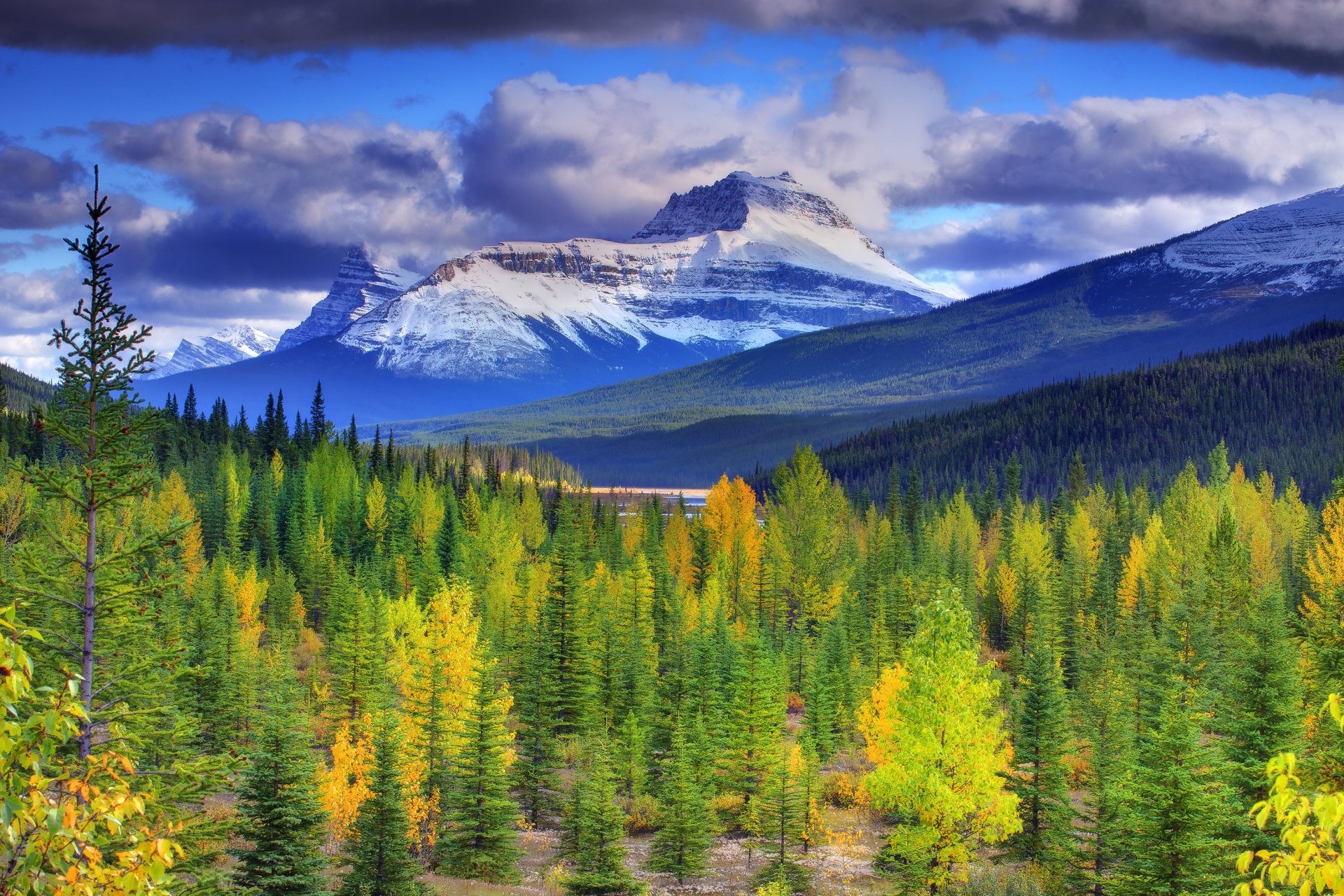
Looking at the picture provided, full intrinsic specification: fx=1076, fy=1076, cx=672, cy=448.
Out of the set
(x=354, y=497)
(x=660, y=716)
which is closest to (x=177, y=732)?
(x=660, y=716)

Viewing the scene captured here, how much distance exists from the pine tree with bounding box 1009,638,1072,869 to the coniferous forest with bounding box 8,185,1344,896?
0.17 meters

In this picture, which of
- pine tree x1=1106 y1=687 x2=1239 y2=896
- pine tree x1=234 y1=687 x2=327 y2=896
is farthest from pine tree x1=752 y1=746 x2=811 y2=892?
pine tree x1=234 y1=687 x2=327 y2=896

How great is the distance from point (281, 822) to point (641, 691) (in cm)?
3861

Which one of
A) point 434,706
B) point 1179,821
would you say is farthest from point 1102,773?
point 434,706

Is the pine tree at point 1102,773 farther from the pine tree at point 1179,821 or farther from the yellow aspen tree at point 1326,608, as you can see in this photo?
the yellow aspen tree at point 1326,608

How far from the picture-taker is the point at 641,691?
66.8 meters

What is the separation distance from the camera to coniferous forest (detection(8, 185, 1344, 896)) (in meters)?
20.2

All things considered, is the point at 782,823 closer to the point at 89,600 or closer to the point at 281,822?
the point at 281,822

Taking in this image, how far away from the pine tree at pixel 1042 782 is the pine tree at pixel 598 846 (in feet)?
54.0

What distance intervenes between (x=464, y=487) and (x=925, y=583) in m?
77.4

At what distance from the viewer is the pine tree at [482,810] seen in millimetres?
43375

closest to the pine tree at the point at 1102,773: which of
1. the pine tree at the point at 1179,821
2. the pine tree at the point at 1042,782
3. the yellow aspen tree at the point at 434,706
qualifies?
the pine tree at the point at 1042,782

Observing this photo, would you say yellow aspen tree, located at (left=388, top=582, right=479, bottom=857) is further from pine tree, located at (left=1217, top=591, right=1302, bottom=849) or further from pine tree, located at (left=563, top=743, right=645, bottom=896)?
pine tree, located at (left=1217, top=591, right=1302, bottom=849)

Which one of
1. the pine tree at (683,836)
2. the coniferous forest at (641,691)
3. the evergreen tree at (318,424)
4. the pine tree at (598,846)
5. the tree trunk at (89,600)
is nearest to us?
the tree trunk at (89,600)
